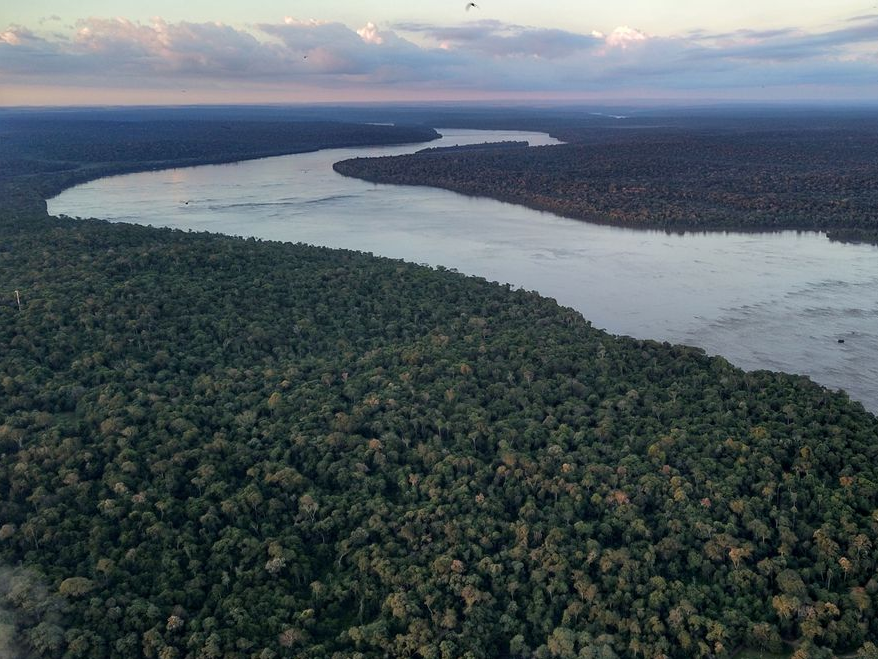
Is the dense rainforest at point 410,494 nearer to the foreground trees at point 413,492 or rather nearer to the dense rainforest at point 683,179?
the foreground trees at point 413,492

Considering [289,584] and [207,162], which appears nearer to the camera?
[289,584]

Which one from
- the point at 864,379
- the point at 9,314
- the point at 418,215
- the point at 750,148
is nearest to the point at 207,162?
the point at 418,215

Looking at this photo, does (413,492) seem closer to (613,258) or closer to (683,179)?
(613,258)

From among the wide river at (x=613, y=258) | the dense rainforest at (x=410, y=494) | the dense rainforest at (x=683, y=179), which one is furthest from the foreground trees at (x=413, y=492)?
the dense rainforest at (x=683, y=179)

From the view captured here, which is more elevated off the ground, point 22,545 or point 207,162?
point 207,162

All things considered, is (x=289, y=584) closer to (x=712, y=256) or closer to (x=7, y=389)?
(x=7, y=389)

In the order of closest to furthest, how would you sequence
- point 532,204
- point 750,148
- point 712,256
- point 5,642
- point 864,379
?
point 5,642, point 864,379, point 712,256, point 532,204, point 750,148
